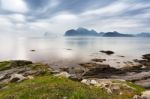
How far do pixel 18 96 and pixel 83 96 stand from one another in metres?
5.04

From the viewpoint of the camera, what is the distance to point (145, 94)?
24.2 m

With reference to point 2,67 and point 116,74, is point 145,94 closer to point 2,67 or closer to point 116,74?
point 116,74

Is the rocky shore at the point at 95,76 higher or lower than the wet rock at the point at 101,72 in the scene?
higher

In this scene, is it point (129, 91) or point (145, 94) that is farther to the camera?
point (129, 91)

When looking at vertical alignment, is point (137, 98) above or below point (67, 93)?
below

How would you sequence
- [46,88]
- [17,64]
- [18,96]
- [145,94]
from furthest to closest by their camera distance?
[17,64] → [145,94] → [46,88] → [18,96]

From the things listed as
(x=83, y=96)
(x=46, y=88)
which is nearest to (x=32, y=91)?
(x=46, y=88)

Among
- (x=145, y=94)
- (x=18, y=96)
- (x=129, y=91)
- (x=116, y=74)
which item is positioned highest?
(x=18, y=96)

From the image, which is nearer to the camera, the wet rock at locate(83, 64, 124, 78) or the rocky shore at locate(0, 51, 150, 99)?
the rocky shore at locate(0, 51, 150, 99)

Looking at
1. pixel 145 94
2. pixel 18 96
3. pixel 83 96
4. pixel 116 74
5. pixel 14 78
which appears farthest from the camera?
pixel 116 74

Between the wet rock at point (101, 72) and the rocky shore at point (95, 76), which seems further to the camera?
the wet rock at point (101, 72)

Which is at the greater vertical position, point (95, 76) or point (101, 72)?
point (95, 76)

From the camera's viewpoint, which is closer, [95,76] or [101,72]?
[95,76]

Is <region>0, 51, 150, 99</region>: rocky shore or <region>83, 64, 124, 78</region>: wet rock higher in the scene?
<region>0, 51, 150, 99</region>: rocky shore
